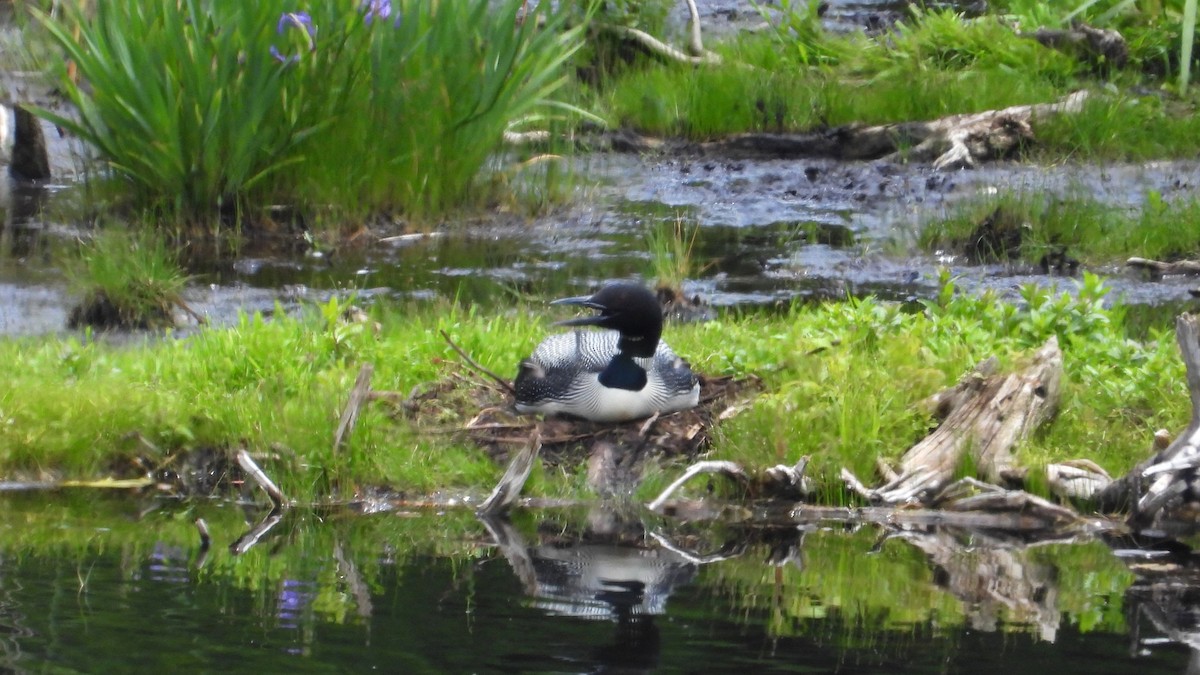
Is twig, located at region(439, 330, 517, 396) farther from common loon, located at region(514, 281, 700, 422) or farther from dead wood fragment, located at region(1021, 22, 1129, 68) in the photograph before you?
dead wood fragment, located at region(1021, 22, 1129, 68)

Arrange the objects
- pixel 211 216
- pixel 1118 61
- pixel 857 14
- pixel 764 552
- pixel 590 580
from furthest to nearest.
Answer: pixel 857 14 < pixel 1118 61 < pixel 211 216 < pixel 764 552 < pixel 590 580

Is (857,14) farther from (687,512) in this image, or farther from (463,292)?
(687,512)

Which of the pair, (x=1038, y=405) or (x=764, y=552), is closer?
(x=764, y=552)

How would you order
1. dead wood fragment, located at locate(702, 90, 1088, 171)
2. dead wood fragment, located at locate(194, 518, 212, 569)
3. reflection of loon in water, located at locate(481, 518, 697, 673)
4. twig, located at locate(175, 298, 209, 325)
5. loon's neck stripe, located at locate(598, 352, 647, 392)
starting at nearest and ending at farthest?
reflection of loon in water, located at locate(481, 518, 697, 673)
dead wood fragment, located at locate(194, 518, 212, 569)
loon's neck stripe, located at locate(598, 352, 647, 392)
twig, located at locate(175, 298, 209, 325)
dead wood fragment, located at locate(702, 90, 1088, 171)

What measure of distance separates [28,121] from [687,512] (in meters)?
7.63

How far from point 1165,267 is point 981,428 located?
4251 millimetres

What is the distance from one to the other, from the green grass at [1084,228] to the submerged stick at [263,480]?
5432mm

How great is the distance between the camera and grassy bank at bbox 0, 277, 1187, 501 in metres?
6.41

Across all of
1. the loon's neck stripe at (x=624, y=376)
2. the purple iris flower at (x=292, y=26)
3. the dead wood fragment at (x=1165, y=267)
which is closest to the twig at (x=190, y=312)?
the purple iris flower at (x=292, y=26)

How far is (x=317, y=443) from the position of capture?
21.1 feet

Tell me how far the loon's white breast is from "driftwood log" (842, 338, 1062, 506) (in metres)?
0.80

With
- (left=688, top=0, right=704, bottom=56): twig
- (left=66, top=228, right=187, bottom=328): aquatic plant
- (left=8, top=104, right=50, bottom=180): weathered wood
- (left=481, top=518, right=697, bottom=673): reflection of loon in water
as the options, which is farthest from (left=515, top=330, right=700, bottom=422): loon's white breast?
(left=688, top=0, right=704, bottom=56): twig

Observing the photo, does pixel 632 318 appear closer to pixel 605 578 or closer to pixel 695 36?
pixel 605 578

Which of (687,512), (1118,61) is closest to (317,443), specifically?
(687,512)
